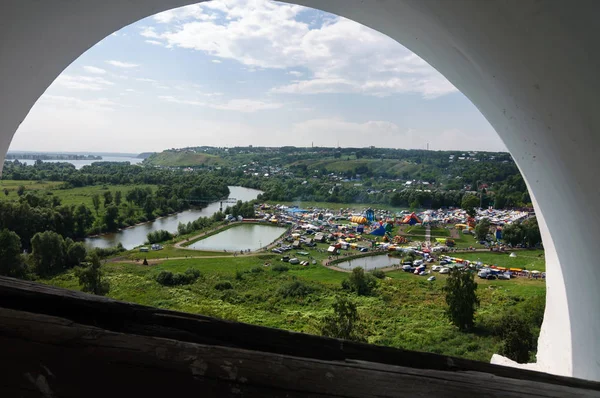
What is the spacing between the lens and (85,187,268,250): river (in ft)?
49.2

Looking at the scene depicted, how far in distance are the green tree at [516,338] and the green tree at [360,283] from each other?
15.1 ft

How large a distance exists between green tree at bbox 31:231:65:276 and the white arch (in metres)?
9.94

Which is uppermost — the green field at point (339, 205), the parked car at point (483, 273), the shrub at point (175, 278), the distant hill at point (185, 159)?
the distant hill at point (185, 159)

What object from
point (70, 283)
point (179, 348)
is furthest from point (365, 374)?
point (70, 283)

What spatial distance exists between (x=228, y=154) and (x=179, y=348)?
3106 cm

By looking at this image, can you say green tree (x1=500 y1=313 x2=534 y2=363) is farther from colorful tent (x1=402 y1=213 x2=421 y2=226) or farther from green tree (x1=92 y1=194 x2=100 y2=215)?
green tree (x1=92 y1=194 x2=100 y2=215)

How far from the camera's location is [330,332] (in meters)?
6.93

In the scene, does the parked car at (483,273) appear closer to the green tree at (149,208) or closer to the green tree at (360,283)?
the green tree at (360,283)

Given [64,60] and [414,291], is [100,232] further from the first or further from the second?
[64,60]

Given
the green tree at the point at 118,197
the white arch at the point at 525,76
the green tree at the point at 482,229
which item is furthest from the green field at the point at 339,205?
the white arch at the point at 525,76

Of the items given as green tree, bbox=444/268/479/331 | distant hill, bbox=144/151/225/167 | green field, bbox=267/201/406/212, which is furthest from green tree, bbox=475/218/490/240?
distant hill, bbox=144/151/225/167

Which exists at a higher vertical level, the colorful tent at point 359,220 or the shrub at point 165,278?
the colorful tent at point 359,220

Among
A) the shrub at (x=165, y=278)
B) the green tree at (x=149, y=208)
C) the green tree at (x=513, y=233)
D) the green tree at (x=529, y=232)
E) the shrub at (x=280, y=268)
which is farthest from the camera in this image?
the green tree at (x=149, y=208)

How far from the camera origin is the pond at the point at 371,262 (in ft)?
45.5
